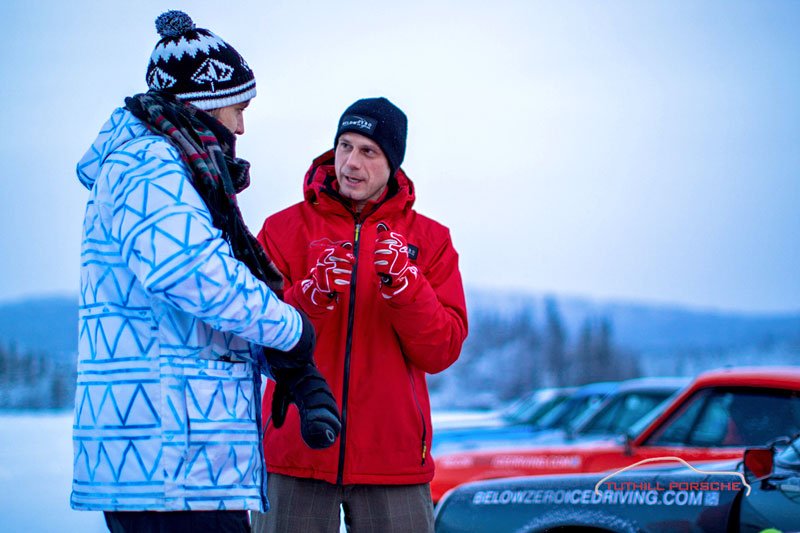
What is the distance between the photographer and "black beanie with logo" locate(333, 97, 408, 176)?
9.67 ft

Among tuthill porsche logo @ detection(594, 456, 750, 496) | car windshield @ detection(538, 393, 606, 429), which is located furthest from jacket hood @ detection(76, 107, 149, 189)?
car windshield @ detection(538, 393, 606, 429)

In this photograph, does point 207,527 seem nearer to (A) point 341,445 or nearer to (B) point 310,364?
(B) point 310,364

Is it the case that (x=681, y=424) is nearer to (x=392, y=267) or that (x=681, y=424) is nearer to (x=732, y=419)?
(x=732, y=419)

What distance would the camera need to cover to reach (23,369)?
765 cm

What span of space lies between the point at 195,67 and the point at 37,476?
4422mm

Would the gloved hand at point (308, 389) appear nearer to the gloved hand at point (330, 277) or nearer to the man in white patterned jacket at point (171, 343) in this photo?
the man in white patterned jacket at point (171, 343)

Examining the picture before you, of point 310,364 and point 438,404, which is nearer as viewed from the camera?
point 310,364

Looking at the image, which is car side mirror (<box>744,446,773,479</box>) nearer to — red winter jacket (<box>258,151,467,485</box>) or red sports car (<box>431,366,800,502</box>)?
red winter jacket (<box>258,151,467,485</box>)

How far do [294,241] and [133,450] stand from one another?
1.08 m

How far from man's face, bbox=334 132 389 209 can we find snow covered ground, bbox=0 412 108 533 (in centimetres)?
301

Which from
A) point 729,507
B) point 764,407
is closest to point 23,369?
point 764,407

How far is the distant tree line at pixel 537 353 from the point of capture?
1289 cm

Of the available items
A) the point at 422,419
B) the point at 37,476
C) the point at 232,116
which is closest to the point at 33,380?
the point at 37,476

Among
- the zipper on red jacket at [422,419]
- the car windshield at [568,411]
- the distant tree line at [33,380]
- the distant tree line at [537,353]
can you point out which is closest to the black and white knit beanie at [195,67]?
the zipper on red jacket at [422,419]
